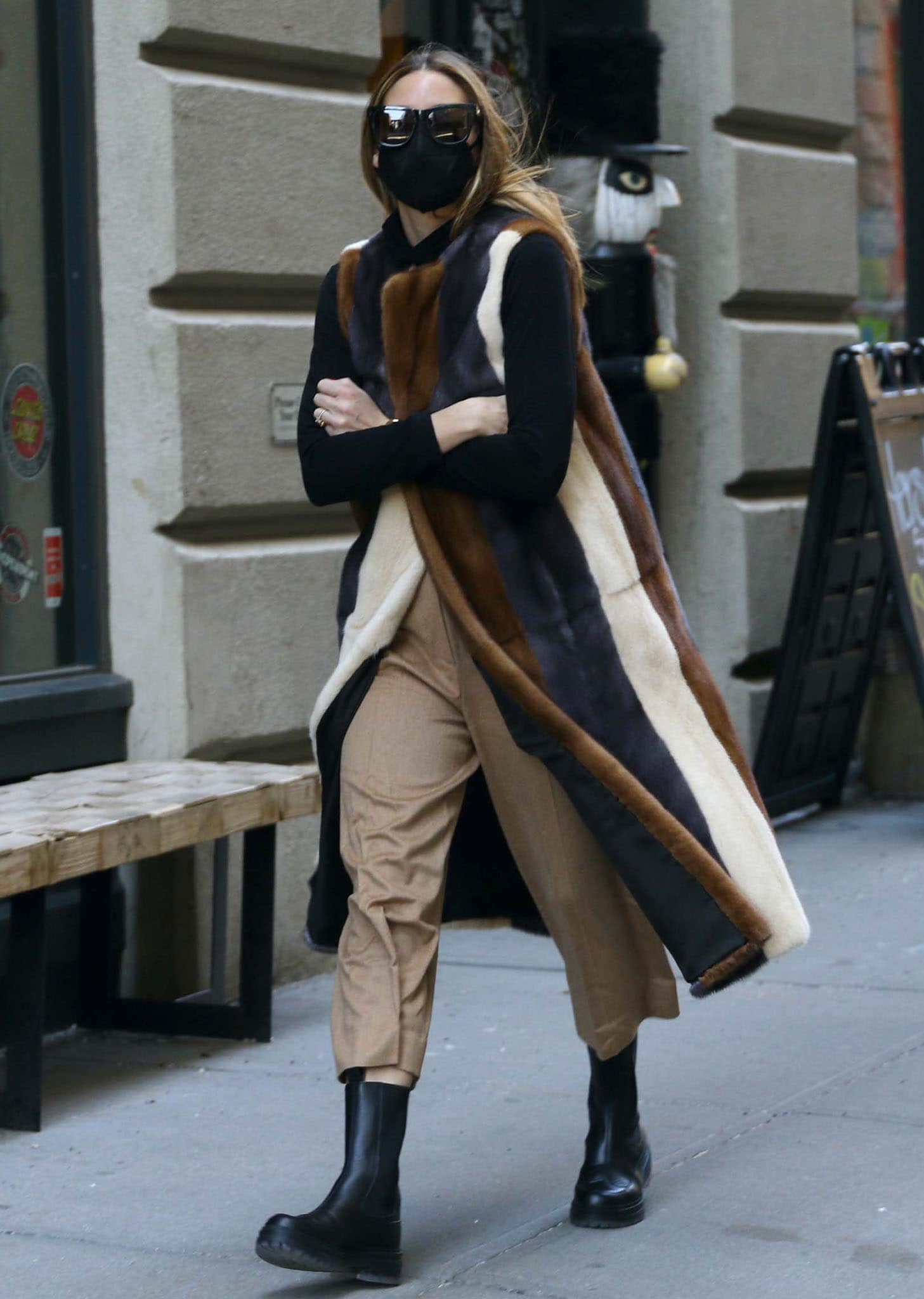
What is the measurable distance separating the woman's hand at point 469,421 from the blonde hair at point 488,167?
0.25m

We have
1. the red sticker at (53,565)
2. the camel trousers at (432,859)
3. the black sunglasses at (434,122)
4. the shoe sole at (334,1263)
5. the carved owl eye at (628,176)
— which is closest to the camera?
the shoe sole at (334,1263)

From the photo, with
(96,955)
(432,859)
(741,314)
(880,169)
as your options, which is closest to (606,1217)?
(432,859)

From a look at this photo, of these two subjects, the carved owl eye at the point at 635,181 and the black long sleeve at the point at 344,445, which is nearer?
the black long sleeve at the point at 344,445

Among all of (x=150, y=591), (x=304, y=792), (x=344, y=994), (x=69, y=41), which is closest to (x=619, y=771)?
(x=344, y=994)

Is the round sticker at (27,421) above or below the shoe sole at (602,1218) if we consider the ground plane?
above

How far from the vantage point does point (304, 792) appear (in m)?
4.81

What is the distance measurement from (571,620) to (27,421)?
2139 millimetres

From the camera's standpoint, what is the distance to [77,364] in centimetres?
506

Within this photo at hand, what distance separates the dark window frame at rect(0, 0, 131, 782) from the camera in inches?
197

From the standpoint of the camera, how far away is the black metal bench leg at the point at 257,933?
4.77 metres


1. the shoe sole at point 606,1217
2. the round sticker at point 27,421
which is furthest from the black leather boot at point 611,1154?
the round sticker at point 27,421

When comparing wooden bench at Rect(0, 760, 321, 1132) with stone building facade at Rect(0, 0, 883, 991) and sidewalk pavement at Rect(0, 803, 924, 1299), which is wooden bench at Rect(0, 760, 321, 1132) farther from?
stone building facade at Rect(0, 0, 883, 991)

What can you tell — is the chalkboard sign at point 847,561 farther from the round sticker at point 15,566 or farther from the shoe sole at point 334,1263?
the shoe sole at point 334,1263

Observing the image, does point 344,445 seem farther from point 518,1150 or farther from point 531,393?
point 518,1150
